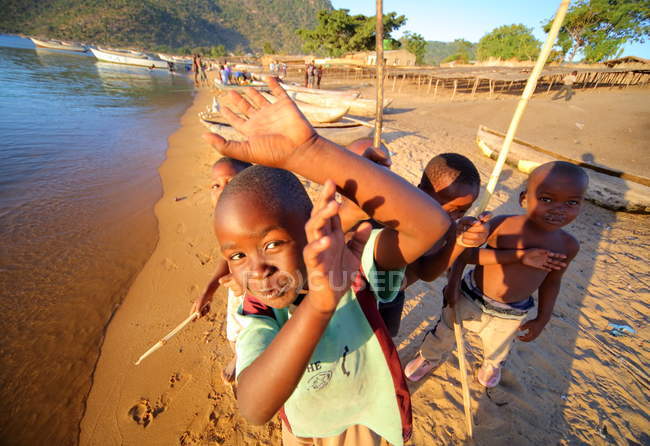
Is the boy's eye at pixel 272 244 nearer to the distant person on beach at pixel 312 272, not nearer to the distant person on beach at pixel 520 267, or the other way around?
the distant person on beach at pixel 312 272

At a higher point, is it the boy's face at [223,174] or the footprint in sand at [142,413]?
the boy's face at [223,174]

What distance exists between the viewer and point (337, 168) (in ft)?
3.03

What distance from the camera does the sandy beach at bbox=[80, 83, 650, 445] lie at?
2.26 meters

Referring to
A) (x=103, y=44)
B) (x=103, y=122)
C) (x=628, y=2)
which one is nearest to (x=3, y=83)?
(x=103, y=122)

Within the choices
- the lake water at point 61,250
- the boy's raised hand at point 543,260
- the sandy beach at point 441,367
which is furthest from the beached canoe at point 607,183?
A: the lake water at point 61,250

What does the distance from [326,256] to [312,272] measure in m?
0.06

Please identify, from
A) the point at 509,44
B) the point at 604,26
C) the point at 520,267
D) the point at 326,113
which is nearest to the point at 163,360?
the point at 520,267

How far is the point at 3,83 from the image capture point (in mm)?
16016

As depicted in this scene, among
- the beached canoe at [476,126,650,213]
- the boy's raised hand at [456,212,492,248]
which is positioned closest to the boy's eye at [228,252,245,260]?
the boy's raised hand at [456,212,492,248]

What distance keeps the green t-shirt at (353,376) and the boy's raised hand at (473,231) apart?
0.46m

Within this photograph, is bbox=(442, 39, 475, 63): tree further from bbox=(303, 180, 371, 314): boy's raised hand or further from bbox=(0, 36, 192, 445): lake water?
bbox=(303, 180, 371, 314): boy's raised hand

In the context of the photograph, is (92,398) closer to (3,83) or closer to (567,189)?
(567,189)

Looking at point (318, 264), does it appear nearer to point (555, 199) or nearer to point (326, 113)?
point (555, 199)

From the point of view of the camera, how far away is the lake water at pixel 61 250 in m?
2.62
